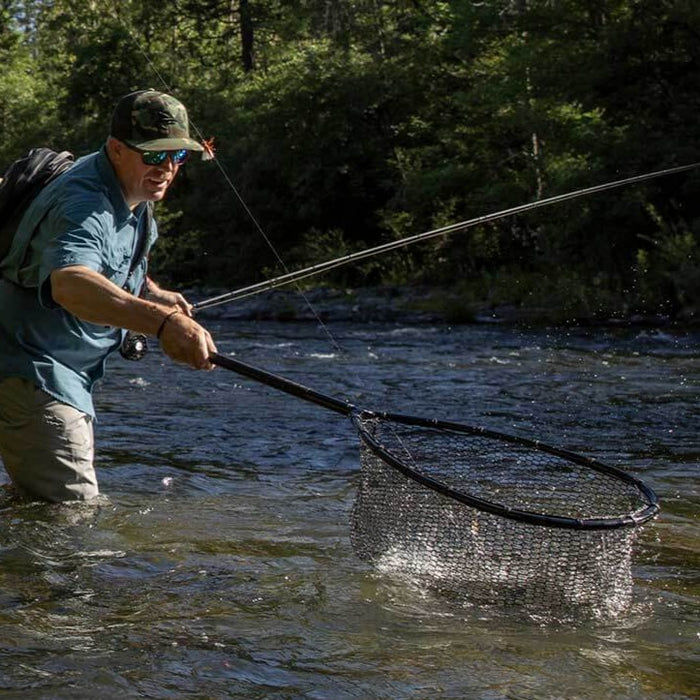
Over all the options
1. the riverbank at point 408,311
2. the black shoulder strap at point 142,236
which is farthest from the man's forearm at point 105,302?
the riverbank at point 408,311

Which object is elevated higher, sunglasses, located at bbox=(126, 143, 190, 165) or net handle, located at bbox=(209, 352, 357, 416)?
sunglasses, located at bbox=(126, 143, 190, 165)

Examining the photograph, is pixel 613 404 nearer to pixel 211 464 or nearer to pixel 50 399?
pixel 211 464

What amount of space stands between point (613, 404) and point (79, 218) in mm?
6477

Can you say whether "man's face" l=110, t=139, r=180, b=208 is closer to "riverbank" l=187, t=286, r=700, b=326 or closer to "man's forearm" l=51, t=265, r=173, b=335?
"man's forearm" l=51, t=265, r=173, b=335

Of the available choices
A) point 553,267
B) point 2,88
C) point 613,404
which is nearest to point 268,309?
point 553,267

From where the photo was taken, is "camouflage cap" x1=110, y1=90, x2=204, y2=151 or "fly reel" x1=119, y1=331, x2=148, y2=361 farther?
"fly reel" x1=119, y1=331, x2=148, y2=361

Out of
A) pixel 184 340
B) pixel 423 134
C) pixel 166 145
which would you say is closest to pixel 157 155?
pixel 166 145

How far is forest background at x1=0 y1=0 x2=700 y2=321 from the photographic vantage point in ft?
62.6

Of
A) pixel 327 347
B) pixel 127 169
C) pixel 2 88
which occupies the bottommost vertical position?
pixel 327 347

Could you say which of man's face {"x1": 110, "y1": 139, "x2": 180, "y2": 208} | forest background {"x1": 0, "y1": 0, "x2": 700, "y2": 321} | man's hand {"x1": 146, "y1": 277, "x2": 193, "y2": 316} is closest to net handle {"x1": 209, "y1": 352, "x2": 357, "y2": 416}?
man's face {"x1": 110, "y1": 139, "x2": 180, "y2": 208}

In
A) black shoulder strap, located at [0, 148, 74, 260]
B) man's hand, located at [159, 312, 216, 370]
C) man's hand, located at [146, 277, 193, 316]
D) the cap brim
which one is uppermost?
the cap brim

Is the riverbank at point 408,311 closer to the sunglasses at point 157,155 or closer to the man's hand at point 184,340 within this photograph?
the sunglasses at point 157,155

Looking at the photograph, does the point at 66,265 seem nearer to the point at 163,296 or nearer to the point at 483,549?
the point at 163,296

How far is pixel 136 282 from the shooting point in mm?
4867
